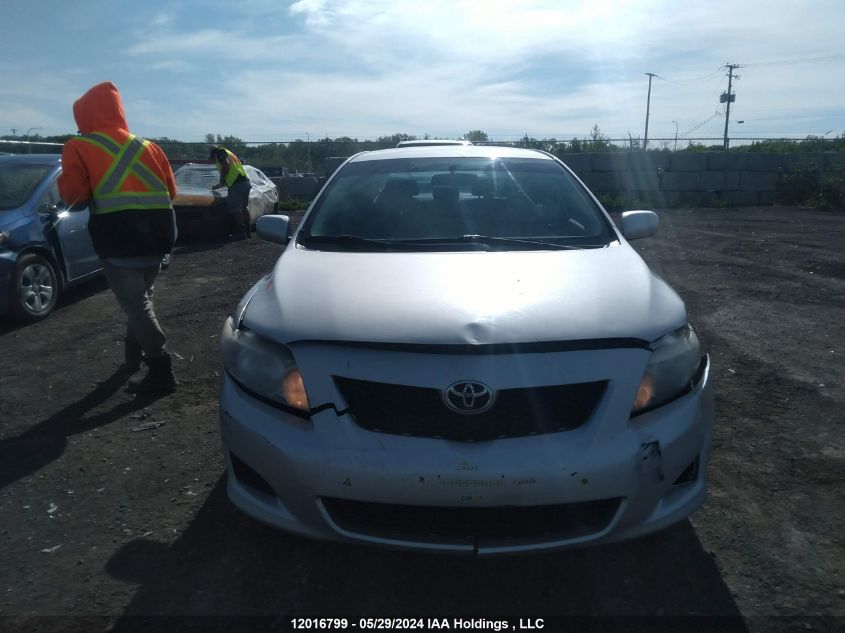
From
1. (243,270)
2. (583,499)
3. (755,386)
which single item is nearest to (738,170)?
(243,270)

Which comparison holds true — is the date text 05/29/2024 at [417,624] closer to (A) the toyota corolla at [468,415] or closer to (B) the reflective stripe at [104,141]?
(A) the toyota corolla at [468,415]

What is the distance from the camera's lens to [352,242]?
3.72 m

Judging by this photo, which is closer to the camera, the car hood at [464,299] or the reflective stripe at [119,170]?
the car hood at [464,299]

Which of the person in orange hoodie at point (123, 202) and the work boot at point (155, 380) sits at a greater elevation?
the person in orange hoodie at point (123, 202)

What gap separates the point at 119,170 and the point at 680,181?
1787cm

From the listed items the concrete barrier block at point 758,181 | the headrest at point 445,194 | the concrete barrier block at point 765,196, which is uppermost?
the headrest at point 445,194

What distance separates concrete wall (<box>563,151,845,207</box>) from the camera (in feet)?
65.0

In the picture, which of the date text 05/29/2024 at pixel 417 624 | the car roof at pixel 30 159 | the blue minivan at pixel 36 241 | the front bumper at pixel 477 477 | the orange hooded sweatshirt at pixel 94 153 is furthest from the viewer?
the car roof at pixel 30 159

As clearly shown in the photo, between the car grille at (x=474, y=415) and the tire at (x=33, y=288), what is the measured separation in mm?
5284

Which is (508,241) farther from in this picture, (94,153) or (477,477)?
(94,153)

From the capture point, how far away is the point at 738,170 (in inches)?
782

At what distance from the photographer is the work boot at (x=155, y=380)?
484cm

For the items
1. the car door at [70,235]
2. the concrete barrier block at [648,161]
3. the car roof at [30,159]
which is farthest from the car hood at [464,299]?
the concrete barrier block at [648,161]

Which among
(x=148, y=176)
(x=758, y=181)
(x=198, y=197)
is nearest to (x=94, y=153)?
(x=148, y=176)
